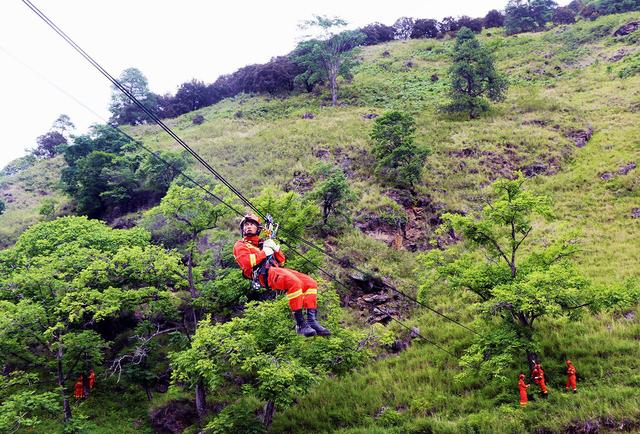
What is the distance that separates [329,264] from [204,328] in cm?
1103

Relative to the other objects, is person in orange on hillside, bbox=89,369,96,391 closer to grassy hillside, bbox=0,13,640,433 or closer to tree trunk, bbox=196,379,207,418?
grassy hillside, bbox=0,13,640,433

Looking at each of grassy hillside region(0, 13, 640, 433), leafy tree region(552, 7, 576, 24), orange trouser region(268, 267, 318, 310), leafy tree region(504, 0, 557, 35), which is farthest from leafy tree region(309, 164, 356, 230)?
leafy tree region(552, 7, 576, 24)

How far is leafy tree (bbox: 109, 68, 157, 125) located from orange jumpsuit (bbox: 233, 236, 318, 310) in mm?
64342

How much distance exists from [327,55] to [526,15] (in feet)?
127

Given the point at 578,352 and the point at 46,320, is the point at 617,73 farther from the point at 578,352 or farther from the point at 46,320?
the point at 46,320

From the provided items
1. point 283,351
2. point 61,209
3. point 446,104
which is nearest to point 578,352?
point 283,351

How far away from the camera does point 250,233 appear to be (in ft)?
24.2

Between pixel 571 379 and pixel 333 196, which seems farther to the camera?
pixel 333 196

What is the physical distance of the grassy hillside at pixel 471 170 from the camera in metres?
12.9

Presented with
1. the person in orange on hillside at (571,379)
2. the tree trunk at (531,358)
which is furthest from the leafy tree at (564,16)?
the person in orange on hillside at (571,379)

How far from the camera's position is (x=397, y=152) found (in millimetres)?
29719

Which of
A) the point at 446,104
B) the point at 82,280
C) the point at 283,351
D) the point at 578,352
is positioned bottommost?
the point at 578,352

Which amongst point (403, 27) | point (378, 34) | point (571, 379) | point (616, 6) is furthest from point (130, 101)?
point (616, 6)

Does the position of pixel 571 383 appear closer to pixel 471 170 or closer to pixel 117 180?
pixel 471 170
